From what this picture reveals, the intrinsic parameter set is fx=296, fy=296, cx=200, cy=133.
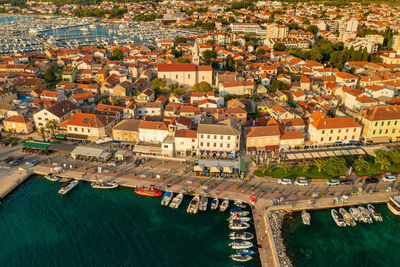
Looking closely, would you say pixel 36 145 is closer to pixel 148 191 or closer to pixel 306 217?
pixel 148 191

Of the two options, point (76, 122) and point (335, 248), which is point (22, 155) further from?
point (335, 248)

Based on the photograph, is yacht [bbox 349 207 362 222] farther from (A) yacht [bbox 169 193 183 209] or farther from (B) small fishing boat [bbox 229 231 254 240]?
(A) yacht [bbox 169 193 183 209]

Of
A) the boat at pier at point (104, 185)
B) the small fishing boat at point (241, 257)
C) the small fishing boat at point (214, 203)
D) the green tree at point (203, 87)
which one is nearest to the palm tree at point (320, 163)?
the small fishing boat at point (214, 203)

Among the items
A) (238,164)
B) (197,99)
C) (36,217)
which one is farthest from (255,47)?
(36,217)

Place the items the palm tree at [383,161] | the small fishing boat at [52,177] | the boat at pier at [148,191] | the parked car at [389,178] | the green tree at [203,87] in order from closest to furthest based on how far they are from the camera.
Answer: the boat at pier at [148,191] < the parked car at [389,178] < the small fishing boat at [52,177] < the palm tree at [383,161] < the green tree at [203,87]

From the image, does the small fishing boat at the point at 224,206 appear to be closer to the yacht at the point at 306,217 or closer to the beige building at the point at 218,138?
the yacht at the point at 306,217

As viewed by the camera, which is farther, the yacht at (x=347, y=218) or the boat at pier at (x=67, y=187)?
the boat at pier at (x=67, y=187)

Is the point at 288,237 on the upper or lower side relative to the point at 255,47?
lower
